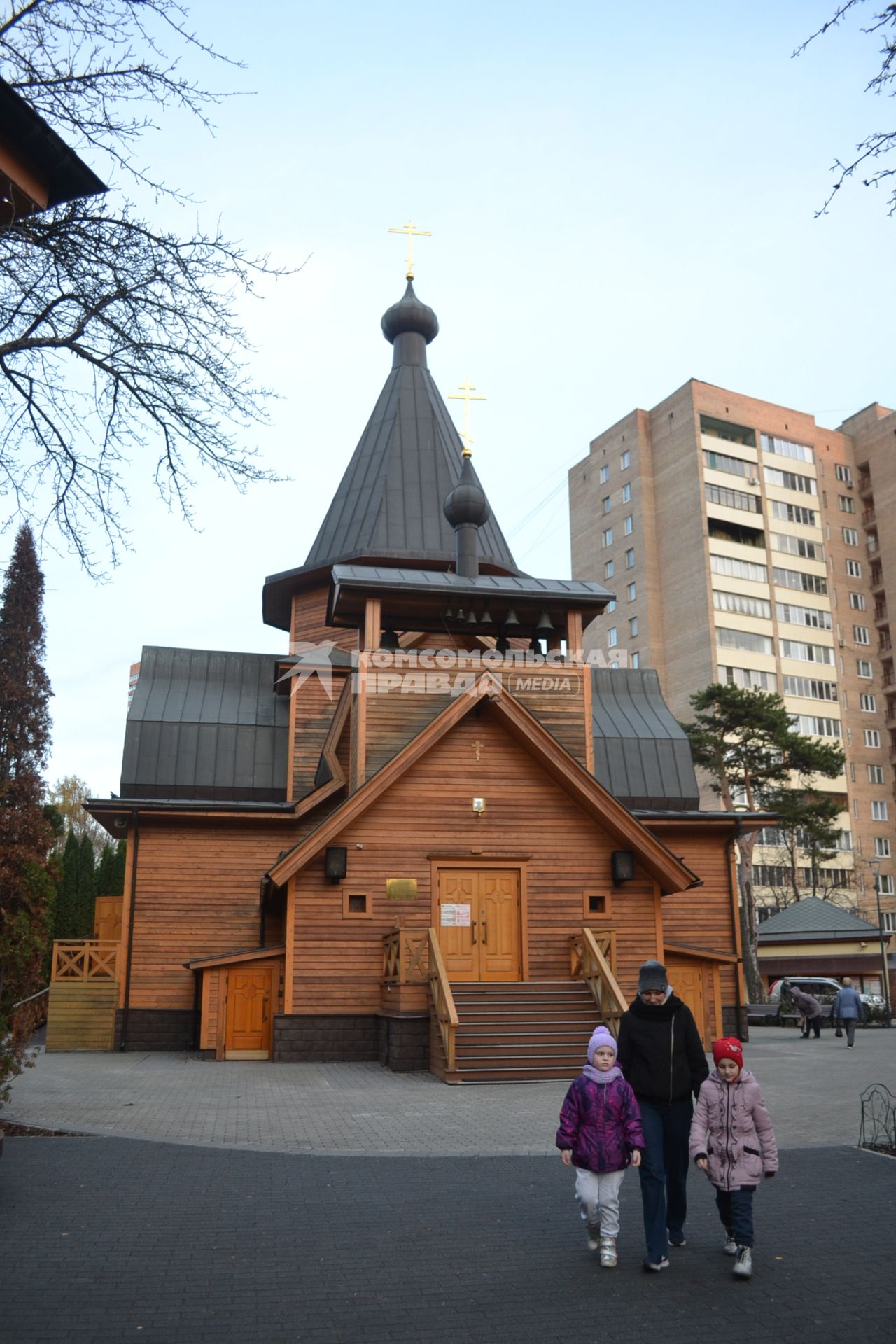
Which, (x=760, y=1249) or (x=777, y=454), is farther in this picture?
(x=777, y=454)

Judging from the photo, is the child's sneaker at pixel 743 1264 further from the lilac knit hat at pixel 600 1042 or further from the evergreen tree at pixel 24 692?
the evergreen tree at pixel 24 692

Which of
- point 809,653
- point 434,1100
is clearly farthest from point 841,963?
point 434,1100

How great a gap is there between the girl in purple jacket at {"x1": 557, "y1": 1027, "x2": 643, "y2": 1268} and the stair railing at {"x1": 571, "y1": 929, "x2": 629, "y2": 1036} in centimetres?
843

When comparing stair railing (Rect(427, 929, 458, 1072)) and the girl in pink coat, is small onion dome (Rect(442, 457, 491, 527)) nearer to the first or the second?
stair railing (Rect(427, 929, 458, 1072))

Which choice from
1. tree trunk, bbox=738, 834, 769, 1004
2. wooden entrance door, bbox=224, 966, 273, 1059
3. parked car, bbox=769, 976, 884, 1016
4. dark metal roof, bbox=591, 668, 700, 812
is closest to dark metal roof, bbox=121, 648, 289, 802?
wooden entrance door, bbox=224, 966, 273, 1059

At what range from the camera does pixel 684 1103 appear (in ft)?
22.7

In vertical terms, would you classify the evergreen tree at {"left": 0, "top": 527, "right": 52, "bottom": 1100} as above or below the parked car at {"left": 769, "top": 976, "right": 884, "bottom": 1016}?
above

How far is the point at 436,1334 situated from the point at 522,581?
15.7 meters

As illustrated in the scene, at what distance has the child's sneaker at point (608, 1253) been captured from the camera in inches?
255

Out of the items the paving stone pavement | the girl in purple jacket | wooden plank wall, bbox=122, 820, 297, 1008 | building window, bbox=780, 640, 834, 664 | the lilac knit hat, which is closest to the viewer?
the paving stone pavement

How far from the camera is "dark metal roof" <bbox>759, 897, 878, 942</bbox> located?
107 ft

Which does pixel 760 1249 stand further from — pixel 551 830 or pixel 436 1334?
pixel 551 830

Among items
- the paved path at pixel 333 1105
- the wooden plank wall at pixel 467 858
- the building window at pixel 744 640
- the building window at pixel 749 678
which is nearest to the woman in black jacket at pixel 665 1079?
the paved path at pixel 333 1105

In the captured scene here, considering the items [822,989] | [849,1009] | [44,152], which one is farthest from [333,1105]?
[822,989]
